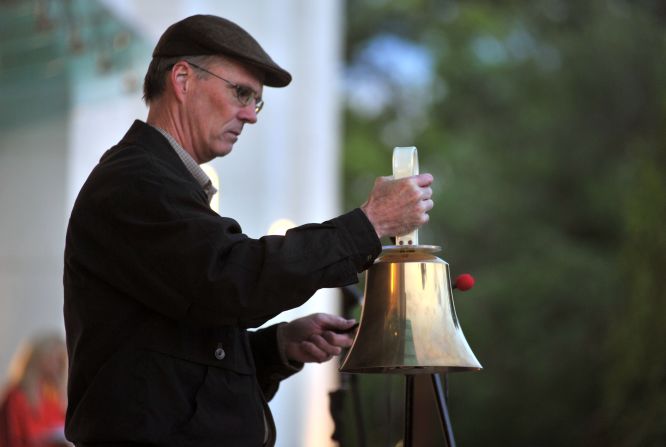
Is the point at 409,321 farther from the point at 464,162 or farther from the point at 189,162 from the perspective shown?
the point at 464,162

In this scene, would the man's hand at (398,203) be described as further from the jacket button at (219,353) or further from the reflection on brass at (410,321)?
the jacket button at (219,353)

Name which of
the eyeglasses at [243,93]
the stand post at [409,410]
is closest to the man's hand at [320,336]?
the stand post at [409,410]

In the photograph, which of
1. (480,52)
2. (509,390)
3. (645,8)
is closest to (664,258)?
(509,390)

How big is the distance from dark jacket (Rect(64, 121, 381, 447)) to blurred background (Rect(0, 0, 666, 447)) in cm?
100

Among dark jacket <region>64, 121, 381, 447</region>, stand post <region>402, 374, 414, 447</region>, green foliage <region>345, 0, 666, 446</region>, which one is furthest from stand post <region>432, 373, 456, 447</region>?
green foliage <region>345, 0, 666, 446</region>

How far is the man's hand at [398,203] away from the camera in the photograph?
253 centimetres

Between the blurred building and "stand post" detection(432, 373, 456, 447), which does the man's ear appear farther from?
the blurred building

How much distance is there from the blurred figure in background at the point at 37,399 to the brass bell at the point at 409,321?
500cm

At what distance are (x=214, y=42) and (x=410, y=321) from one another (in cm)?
78

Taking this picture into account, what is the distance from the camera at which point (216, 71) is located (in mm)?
2828

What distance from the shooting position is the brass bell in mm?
2713

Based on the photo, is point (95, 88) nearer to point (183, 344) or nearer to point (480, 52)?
point (183, 344)

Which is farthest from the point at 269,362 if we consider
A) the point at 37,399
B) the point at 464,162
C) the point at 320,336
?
the point at 464,162

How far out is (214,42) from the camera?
2803 millimetres
